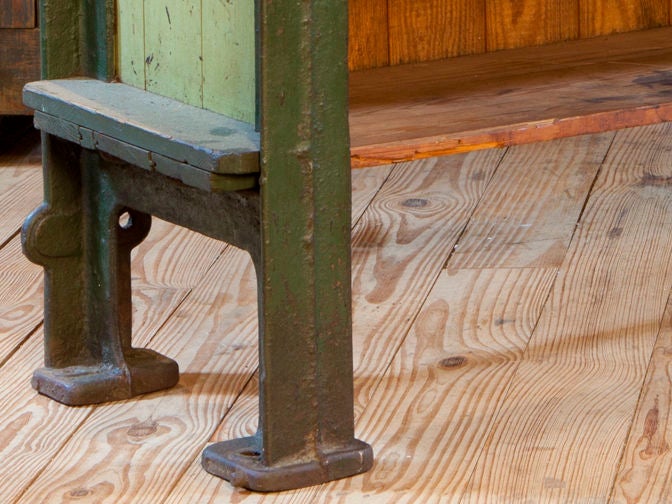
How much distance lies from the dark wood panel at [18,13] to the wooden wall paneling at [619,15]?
4.21 ft

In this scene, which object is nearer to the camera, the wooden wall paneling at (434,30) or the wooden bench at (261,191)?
the wooden bench at (261,191)

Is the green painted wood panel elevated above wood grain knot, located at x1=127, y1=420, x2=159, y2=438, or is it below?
above

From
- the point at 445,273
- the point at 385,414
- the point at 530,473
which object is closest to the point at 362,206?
the point at 445,273

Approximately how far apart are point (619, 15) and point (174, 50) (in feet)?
3.60

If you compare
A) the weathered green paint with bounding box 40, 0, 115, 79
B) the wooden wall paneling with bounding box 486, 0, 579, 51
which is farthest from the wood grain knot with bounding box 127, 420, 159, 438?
the wooden wall paneling with bounding box 486, 0, 579, 51

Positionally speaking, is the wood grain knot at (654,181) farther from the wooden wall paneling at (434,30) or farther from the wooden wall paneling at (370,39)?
the wooden wall paneling at (370,39)

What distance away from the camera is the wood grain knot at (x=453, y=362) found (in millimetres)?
2143

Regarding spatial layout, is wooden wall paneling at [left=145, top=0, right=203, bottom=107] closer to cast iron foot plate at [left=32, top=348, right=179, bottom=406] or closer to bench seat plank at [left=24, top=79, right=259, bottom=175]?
bench seat plank at [left=24, top=79, right=259, bottom=175]

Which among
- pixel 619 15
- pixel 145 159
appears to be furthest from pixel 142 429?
pixel 619 15

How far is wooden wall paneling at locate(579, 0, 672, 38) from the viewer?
8.68 feet

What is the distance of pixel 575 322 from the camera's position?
2.30 m

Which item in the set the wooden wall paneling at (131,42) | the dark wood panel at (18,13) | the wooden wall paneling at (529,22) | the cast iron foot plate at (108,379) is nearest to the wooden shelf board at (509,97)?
the wooden wall paneling at (529,22)

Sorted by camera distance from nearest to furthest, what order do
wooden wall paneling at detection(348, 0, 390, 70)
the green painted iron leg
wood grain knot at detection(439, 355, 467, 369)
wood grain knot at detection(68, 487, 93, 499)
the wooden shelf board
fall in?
wood grain knot at detection(68, 487, 93, 499) → the wooden shelf board → the green painted iron leg → wood grain knot at detection(439, 355, 467, 369) → wooden wall paneling at detection(348, 0, 390, 70)

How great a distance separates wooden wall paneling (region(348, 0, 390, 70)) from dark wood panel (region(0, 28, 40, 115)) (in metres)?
1.03
